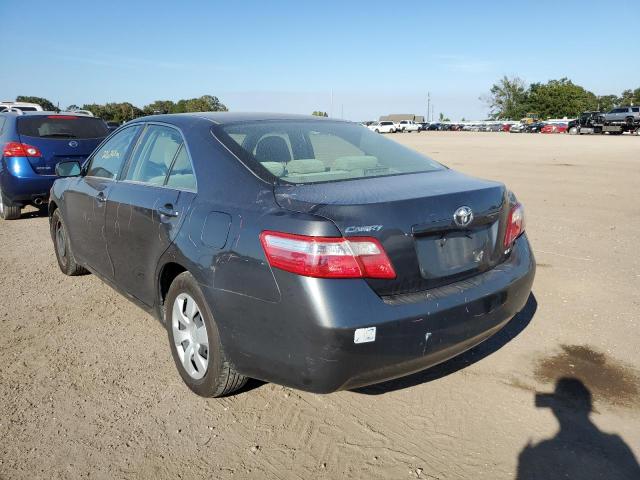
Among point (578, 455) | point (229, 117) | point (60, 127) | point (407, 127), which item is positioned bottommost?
point (578, 455)

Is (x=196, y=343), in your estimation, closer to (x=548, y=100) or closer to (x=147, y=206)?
(x=147, y=206)

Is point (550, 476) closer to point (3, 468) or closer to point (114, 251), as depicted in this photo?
point (3, 468)

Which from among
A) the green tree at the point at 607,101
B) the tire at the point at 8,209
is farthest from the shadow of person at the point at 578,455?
the green tree at the point at 607,101

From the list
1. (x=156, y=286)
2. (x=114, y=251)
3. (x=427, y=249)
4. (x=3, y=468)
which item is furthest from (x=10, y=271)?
(x=427, y=249)

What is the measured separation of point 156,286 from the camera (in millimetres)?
3367

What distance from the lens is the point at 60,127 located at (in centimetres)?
837

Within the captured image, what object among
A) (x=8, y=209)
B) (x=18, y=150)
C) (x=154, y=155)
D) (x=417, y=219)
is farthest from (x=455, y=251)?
(x=8, y=209)

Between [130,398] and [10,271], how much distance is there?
338 cm

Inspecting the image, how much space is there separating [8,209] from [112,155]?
17.0ft

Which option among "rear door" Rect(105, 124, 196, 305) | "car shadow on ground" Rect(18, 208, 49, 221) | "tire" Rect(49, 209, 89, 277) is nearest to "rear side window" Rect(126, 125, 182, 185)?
"rear door" Rect(105, 124, 196, 305)

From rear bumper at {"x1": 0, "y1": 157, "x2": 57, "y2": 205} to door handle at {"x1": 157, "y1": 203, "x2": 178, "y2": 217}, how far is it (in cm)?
567

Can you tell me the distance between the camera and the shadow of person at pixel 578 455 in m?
2.47

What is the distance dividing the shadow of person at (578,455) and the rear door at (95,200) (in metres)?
3.08

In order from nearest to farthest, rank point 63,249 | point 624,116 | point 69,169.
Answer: point 69,169 < point 63,249 < point 624,116
